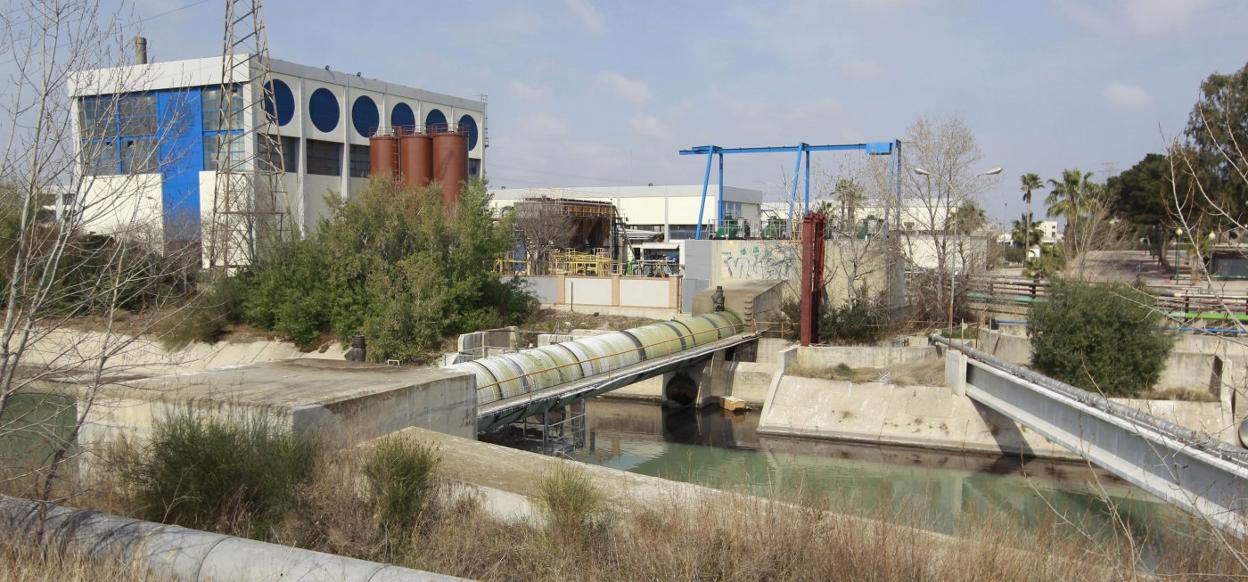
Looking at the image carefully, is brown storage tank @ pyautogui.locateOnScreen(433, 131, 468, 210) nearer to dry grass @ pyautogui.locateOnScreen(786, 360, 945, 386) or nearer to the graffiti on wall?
the graffiti on wall

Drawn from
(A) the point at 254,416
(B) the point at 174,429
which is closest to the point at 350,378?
(A) the point at 254,416

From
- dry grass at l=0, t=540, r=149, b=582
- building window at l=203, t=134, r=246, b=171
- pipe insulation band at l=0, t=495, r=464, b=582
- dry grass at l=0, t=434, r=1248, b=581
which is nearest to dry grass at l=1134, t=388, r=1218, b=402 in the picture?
dry grass at l=0, t=434, r=1248, b=581

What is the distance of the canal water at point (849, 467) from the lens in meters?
18.9

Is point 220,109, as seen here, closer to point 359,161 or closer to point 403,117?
point 359,161

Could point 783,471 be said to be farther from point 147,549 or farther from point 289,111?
point 289,111

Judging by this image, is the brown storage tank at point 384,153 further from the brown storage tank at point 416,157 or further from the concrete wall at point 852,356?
the concrete wall at point 852,356

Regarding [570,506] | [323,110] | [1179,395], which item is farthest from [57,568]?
[323,110]

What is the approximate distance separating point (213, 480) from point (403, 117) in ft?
145

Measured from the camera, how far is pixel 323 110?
45.3 m

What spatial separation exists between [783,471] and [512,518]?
14.2 metres

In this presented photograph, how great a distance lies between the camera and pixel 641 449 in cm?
2523

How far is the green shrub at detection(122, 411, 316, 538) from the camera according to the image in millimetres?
8266

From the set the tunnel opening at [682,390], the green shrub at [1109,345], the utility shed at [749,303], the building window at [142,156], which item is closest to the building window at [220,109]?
the utility shed at [749,303]

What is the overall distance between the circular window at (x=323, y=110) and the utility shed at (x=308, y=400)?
31.4 m
